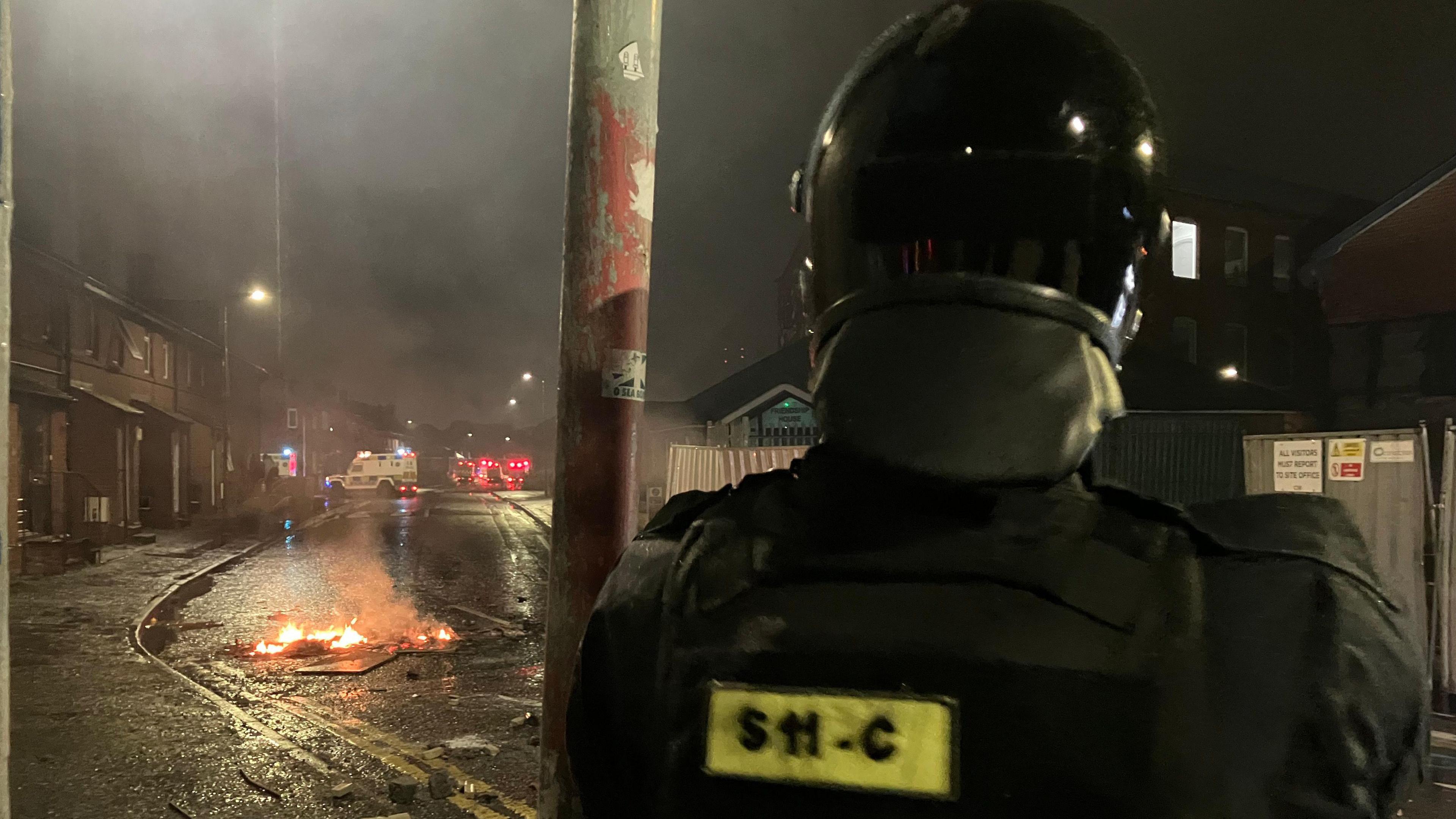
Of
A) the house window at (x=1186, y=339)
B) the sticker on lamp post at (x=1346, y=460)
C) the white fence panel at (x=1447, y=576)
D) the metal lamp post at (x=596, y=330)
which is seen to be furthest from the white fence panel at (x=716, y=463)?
the house window at (x=1186, y=339)

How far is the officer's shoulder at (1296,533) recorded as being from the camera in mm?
894

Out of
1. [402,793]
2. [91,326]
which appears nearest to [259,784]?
[402,793]

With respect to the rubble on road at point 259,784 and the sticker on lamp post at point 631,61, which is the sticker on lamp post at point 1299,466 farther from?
the rubble on road at point 259,784

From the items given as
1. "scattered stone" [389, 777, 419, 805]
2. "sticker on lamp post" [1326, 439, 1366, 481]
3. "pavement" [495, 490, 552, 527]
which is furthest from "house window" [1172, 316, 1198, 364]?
"scattered stone" [389, 777, 419, 805]

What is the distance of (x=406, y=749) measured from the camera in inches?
205

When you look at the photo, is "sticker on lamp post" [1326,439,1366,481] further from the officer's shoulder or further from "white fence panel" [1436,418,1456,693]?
the officer's shoulder

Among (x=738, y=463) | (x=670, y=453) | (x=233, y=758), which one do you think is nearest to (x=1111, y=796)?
(x=233, y=758)

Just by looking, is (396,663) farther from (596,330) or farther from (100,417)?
(100,417)

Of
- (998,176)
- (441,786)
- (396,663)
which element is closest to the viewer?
(998,176)

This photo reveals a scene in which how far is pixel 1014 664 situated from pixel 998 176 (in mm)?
710

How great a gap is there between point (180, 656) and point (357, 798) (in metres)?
4.52

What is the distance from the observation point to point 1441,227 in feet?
61.6

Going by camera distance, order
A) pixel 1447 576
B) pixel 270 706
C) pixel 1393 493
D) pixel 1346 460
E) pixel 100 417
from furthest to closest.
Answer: pixel 100 417
pixel 1346 460
pixel 1393 493
pixel 270 706
pixel 1447 576

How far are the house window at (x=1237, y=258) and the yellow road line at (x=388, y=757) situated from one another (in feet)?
93.7
